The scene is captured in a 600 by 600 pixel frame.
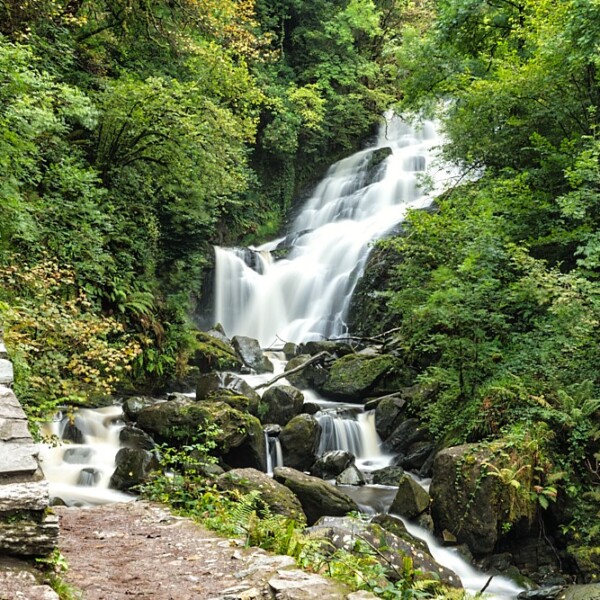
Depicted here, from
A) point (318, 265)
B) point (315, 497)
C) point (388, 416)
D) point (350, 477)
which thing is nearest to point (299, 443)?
point (350, 477)

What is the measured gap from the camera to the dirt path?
3266 mm

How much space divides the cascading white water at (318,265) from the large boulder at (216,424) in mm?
7990

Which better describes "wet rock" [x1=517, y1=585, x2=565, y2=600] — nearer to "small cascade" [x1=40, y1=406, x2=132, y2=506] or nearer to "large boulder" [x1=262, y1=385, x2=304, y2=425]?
"small cascade" [x1=40, y1=406, x2=132, y2=506]

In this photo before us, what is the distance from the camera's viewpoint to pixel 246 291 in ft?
65.0

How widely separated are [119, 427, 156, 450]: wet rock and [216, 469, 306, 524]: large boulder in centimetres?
269

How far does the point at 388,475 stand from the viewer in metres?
10.1

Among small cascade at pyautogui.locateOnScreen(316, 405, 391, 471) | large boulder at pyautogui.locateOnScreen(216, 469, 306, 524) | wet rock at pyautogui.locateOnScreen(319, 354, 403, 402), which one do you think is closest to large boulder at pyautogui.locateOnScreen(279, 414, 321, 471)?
small cascade at pyautogui.locateOnScreen(316, 405, 391, 471)

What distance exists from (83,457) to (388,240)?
25.6 feet

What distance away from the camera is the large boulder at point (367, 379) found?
13258 mm

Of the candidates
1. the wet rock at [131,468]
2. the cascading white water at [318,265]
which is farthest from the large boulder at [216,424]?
the cascading white water at [318,265]

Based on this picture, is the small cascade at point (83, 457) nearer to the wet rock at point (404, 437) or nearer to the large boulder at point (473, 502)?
the large boulder at point (473, 502)

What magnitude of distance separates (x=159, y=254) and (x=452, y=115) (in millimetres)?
9079

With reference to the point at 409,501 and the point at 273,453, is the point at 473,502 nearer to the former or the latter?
the point at 409,501

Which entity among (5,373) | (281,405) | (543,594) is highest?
(5,373)
